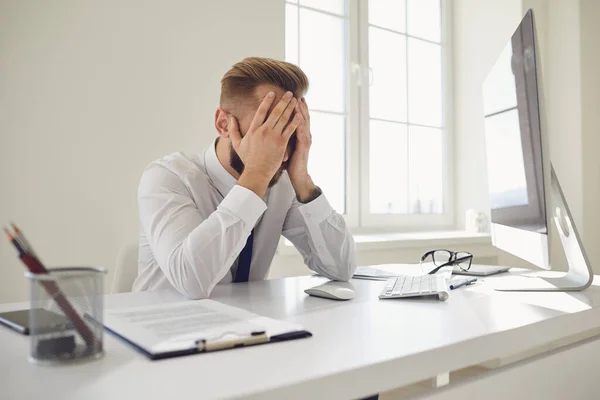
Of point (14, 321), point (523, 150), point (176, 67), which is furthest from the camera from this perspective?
point (176, 67)

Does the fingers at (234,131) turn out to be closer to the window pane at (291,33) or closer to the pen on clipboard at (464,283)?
the pen on clipboard at (464,283)

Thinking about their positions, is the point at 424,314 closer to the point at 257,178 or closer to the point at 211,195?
the point at 257,178

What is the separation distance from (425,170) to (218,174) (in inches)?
84.0

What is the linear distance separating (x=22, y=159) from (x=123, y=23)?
23.4 inches

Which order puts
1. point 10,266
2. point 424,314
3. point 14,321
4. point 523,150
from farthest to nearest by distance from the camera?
point 10,266 < point 523,150 < point 424,314 < point 14,321

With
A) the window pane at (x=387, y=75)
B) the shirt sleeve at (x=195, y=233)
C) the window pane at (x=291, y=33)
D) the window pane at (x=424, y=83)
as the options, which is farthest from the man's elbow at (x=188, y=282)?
the window pane at (x=424, y=83)

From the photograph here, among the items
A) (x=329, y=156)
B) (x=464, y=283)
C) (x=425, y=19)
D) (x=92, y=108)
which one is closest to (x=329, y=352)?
(x=464, y=283)

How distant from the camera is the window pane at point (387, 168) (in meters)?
3.00

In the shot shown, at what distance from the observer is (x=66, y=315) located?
556 mm

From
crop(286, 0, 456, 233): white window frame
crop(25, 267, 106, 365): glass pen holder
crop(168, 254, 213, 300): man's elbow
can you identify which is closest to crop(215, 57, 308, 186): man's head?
crop(168, 254, 213, 300): man's elbow

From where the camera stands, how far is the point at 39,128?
5.57ft

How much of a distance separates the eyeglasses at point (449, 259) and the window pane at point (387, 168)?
4.25ft

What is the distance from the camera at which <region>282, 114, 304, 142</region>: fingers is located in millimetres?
1225

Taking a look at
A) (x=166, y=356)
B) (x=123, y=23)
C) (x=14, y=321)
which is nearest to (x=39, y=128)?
(x=123, y=23)
